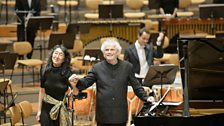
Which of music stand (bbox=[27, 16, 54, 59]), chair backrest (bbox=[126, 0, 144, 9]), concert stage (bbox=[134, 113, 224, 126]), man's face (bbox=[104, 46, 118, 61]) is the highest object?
chair backrest (bbox=[126, 0, 144, 9])

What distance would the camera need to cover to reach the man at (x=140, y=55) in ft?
33.8

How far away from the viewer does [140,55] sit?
1043 centimetres

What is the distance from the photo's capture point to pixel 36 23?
1431 centimetres

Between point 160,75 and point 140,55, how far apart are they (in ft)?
3.54

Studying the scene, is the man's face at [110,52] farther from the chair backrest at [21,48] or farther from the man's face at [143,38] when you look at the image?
the chair backrest at [21,48]

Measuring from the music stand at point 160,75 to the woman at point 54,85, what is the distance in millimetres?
1420

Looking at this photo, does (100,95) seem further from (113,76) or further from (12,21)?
(12,21)

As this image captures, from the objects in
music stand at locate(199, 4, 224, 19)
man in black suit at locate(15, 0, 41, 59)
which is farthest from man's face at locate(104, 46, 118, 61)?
man in black suit at locate(15, 0, 41, 59)

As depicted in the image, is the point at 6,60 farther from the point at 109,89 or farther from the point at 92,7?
the point at 92,7

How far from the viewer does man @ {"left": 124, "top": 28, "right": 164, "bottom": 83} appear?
1030 cm

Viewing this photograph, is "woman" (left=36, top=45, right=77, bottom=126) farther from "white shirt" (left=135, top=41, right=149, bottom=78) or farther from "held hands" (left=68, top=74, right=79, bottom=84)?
"white shirt" (left=135, top=41, right=149, bottom=78)

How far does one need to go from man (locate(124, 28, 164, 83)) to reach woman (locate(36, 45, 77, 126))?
6.41 feet

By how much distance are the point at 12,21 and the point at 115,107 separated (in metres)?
10.4

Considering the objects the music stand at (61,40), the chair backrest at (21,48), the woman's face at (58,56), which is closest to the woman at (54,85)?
the woman's face at (58,56)
